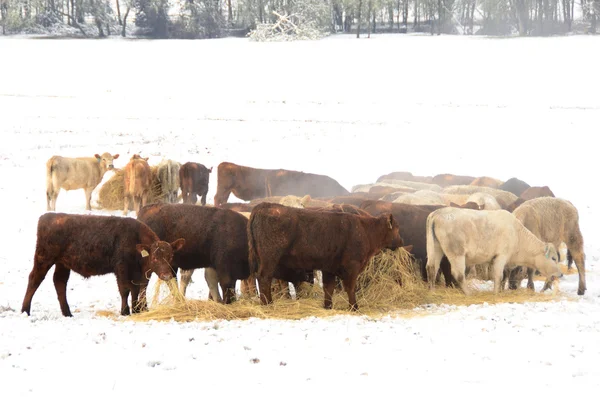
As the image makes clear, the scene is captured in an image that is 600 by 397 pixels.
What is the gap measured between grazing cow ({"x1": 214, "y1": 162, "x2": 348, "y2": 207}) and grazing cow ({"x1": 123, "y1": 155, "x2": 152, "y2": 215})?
1819 mm

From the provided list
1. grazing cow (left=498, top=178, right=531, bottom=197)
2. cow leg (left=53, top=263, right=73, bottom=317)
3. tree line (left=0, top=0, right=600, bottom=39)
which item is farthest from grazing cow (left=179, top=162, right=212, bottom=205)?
tree line (left=0, top=0, right=600, bottom=39)

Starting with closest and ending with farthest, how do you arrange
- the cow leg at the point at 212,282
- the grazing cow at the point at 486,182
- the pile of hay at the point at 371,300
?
the pile of hay at the point at 371,300 → the cow leg at the point at 212,282 → the grazing cow at the point at 486,182

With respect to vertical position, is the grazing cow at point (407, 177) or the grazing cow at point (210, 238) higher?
the grazing cow at point (210, 238)

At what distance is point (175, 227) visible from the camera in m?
11.2

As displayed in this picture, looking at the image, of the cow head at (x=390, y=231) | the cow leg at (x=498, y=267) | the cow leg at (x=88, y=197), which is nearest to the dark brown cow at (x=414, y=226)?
the cow leg at (x=498, y=267)

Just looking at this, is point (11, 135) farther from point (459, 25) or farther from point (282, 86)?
point (459, 25)

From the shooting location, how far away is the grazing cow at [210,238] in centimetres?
1105

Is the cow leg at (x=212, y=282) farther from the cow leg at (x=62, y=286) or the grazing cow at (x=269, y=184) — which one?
the grazing cow at (x=269, y=184)

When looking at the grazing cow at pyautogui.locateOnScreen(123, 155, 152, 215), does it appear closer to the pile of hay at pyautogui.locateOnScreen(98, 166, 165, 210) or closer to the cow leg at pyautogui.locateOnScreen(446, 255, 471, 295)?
the pile of hay at pyautogui.locateOnScreen(98, 166, 165, 210)

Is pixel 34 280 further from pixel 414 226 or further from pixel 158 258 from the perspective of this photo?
pixel 414 226

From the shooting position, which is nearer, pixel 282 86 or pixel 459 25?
pixel 282 86

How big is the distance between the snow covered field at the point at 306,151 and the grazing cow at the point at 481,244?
0.95 metres

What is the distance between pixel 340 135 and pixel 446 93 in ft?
51.8

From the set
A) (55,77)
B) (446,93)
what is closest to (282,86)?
(446,93)
